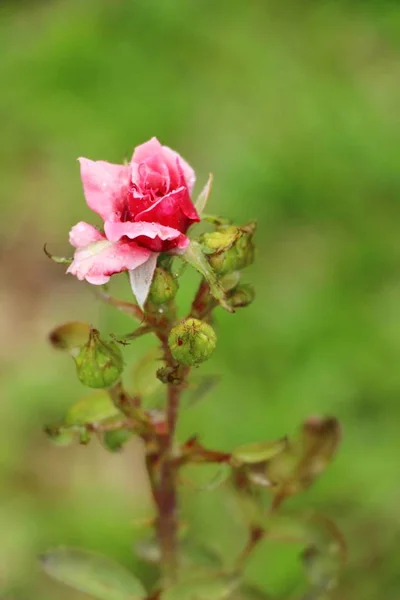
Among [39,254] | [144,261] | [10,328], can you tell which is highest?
[144,261]

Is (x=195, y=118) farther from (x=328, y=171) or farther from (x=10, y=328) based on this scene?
(x=10, y=328)

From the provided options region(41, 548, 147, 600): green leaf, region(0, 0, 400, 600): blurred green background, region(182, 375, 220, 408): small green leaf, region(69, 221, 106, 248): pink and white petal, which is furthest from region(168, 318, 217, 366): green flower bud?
region(0, 0, 400, 600): blurred green background

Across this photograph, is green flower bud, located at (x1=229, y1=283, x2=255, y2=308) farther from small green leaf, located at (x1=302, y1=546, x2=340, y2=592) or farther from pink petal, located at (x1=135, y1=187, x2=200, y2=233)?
small green leaf, located at (x1=302, y1=546, x2=340, y2=592)

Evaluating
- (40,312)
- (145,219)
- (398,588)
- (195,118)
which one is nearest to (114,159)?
(195,118)

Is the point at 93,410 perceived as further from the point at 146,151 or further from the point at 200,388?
the point at 146,151

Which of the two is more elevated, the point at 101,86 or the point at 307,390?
the point at 101,86

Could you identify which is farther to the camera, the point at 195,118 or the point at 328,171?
the point at 195,118
